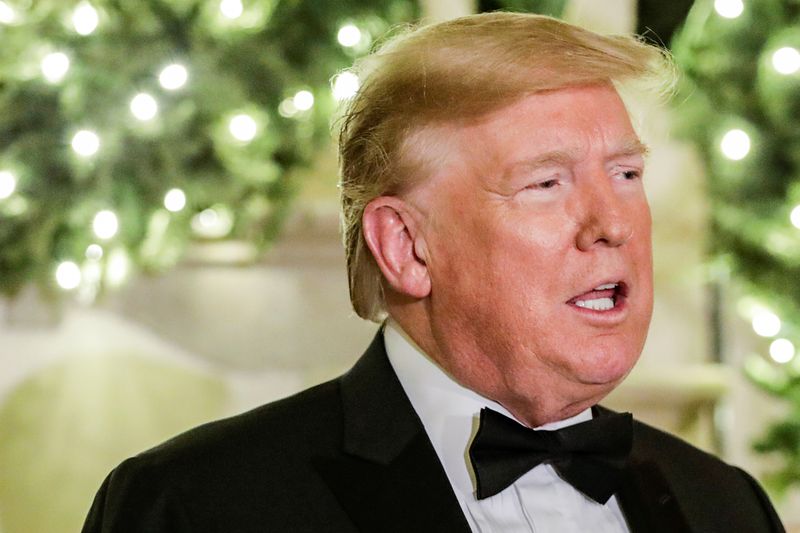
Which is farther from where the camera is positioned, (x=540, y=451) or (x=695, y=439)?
(x=695, y=439)

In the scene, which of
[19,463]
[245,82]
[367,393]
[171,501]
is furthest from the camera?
[19,463]

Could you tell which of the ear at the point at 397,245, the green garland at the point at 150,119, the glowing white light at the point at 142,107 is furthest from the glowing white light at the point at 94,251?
the ear at the point at 397,245

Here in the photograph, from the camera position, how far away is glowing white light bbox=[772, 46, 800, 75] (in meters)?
3.48

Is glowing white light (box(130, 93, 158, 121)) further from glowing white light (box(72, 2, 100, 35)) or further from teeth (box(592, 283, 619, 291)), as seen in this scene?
teeth (box(592, 283, 619, 291))

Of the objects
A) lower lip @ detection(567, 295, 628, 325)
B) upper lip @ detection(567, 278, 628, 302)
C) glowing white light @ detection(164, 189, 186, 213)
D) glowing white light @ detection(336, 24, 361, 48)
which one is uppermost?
glowing white light @ detection(336, 24, 361, 48)

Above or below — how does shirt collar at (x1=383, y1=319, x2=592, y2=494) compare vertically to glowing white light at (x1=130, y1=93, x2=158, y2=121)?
below

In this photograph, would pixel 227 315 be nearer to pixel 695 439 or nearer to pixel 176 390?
pixel 176 390

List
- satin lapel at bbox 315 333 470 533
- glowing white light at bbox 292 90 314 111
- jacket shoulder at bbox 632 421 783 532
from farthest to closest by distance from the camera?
glowing white light at bbox 292 90 314 111
jacket shoulder at bbox 632 421 783 532
satin lapel at bbox 315 333 470 533

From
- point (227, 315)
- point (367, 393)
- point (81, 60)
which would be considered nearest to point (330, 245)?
point (227, 315)

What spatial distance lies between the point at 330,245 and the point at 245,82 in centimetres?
70

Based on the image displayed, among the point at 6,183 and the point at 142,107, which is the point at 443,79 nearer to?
the point at 142,107

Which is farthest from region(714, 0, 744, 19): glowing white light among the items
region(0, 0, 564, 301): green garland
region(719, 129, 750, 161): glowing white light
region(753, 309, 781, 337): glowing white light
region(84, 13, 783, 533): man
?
region(84, 13, 783, 533): man

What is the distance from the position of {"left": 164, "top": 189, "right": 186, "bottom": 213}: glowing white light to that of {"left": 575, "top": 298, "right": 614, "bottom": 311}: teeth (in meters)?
1.88

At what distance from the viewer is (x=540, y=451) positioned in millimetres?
1768
